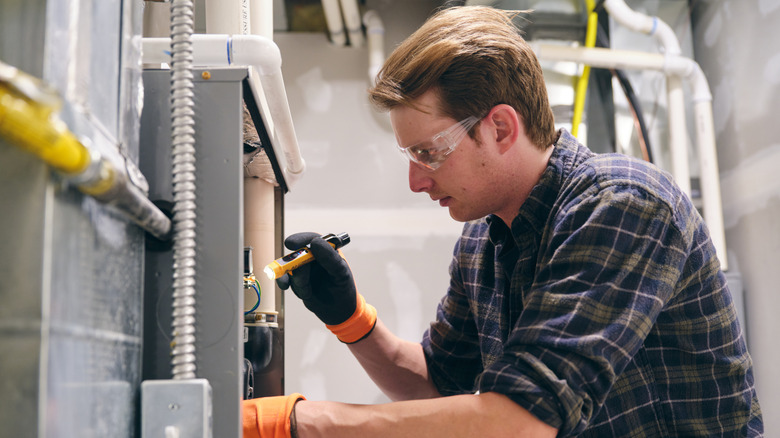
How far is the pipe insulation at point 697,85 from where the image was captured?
2.03m

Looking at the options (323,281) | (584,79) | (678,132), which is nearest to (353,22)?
(584,79)

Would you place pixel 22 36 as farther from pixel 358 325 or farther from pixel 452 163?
pixel 358 325

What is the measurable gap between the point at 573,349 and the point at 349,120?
160 cm

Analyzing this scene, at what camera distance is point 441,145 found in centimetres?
110

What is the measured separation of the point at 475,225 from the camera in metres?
1.36

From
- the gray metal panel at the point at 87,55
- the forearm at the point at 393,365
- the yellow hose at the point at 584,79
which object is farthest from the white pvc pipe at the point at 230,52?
the yellow hose at the point at 584,79

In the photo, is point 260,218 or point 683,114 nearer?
point 260,218

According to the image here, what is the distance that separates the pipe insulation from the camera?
6.66 ft

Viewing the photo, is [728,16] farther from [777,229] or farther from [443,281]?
[443,281]

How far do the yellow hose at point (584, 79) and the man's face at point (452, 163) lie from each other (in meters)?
1.20

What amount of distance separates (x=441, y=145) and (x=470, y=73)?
130 millimetres

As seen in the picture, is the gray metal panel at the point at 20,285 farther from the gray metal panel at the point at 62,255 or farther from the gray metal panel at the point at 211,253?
the gray metal panel at the point at 211,253

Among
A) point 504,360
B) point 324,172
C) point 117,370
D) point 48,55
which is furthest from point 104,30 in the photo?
point 324,172

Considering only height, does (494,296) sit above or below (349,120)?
below
